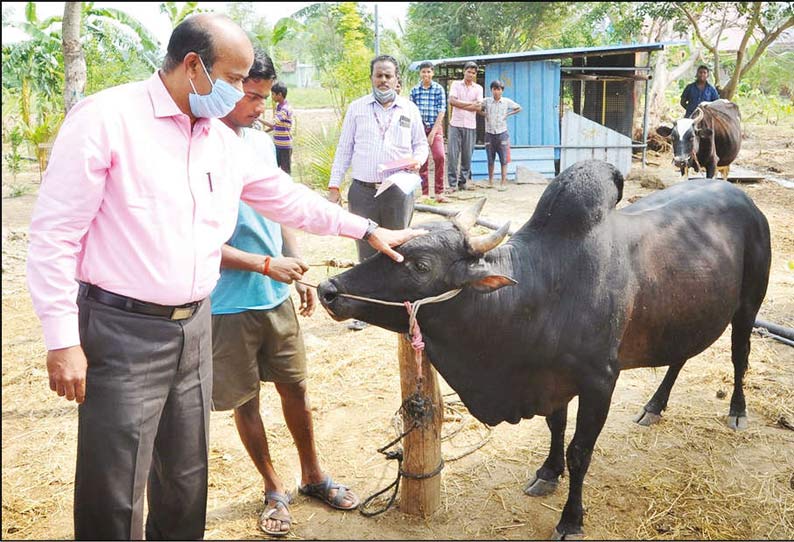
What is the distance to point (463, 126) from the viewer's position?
11.3 metres

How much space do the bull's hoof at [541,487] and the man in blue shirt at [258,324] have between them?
3.06ft

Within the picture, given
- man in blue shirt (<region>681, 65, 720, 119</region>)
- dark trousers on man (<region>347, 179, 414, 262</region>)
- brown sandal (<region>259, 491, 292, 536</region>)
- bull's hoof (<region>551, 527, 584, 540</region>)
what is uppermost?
man in blue shirt (<region>681, 65, 720, 119</region>)

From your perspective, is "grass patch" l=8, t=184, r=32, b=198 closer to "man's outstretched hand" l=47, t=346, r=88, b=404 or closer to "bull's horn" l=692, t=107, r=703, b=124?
"bull's horn" l=692, t=107, r=703, b=124

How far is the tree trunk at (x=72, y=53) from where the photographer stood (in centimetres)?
586

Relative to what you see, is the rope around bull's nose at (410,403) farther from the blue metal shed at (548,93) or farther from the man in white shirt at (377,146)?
the blue metal shed at (548,93)

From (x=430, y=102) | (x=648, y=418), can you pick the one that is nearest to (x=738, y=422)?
(x=648, y=418)

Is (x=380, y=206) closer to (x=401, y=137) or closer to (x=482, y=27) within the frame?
(x=401, y=137)

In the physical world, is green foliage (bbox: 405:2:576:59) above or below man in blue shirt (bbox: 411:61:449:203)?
above

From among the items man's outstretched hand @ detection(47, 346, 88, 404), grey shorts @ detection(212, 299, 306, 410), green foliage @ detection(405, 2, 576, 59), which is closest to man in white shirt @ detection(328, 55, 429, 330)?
grey shorts @ detection(212, 299, 306, 410)

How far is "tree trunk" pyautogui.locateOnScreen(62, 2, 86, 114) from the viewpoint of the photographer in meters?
5.86

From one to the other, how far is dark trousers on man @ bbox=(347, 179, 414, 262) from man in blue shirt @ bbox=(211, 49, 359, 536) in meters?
2.19

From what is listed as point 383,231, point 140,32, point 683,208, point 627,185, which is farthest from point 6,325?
point 140,32

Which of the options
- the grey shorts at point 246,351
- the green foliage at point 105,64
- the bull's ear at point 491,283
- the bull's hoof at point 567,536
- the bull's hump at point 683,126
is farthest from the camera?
the green foliage at point 105,64

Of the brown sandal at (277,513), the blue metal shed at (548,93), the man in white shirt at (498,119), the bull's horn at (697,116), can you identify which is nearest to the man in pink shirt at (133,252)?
the brown sandal at (277,513)
